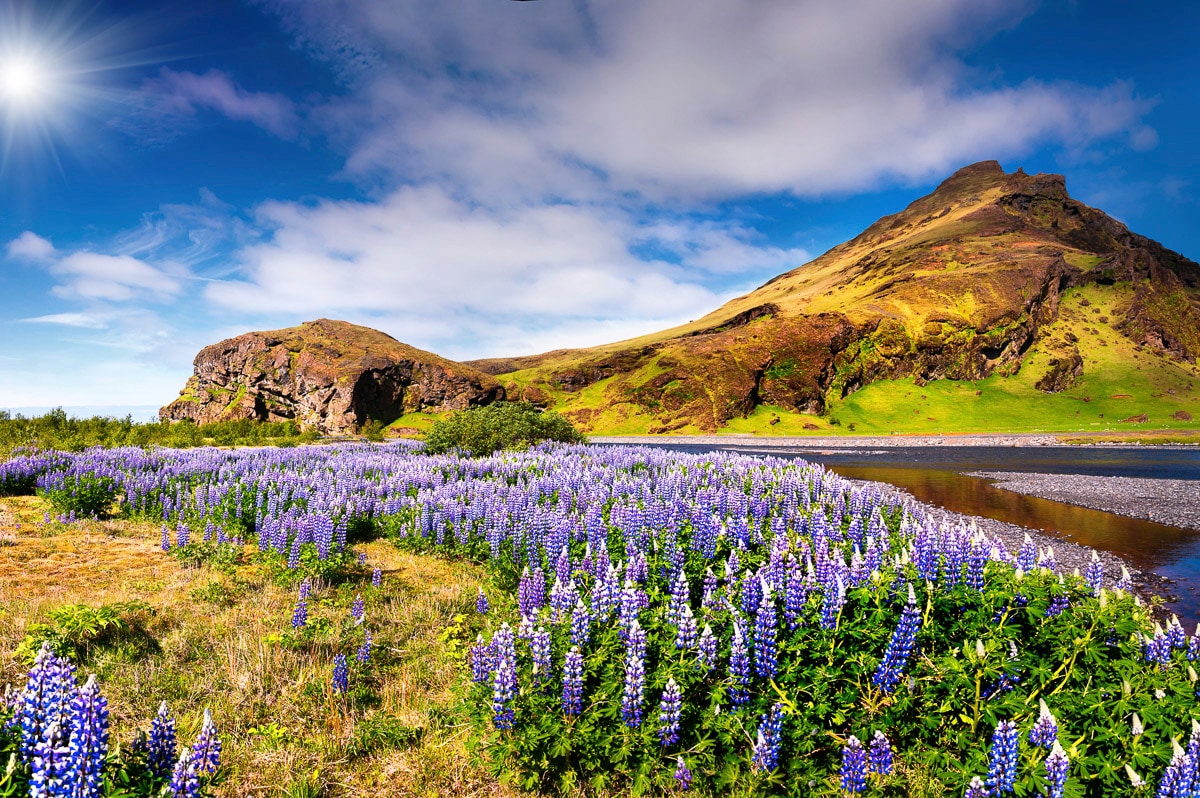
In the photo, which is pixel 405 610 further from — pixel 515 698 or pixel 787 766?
pixel 787 766

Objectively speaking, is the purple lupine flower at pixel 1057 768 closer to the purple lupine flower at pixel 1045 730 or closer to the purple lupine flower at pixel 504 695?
the purple lupine flower at pixel 1045 730

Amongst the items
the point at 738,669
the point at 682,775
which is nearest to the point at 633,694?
the point at 682,775

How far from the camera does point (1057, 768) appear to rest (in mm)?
3297

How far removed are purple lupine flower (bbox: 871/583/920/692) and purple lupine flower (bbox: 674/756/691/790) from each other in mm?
1844

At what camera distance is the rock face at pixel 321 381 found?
293ft

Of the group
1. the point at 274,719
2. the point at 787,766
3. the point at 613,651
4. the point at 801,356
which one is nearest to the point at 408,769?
the point at 274,719

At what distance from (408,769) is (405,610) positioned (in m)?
3.32

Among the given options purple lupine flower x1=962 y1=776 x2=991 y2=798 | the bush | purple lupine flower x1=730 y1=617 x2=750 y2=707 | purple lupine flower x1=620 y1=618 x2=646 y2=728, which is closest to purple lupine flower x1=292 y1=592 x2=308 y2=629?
purple lupine flower x1=620 y1=618 x2=646 y2=728

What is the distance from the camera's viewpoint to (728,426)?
11162 centimetres

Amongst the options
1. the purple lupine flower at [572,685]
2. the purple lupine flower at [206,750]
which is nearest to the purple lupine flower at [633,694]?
the purple lupine flower at [572,685]

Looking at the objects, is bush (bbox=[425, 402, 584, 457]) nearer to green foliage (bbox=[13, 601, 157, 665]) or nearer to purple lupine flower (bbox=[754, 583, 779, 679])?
green foliage (bbox=[13, 601, 157, 665])

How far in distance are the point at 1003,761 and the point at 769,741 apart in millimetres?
1535

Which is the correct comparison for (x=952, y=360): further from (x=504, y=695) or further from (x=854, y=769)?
(x=504, y=695)

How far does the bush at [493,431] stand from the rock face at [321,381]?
69.8 m
